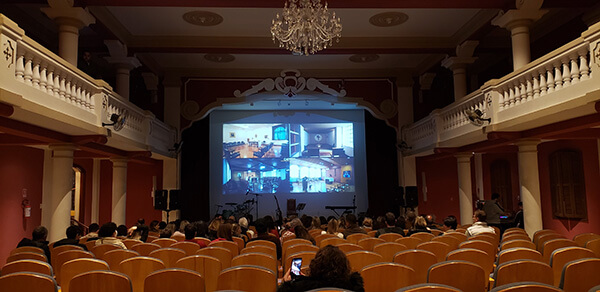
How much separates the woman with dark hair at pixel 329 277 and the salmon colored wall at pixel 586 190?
8.96m

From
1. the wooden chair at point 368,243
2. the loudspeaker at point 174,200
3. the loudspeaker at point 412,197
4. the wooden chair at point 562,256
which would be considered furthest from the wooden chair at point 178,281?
the loudspeaker at point 412,197

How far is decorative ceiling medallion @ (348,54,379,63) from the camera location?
1324 cm

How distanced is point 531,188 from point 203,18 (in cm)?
784

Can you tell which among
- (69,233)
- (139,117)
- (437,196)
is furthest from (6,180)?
(437,196)

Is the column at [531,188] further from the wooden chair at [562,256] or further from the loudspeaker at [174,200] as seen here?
the loudspeaker at [174,200]

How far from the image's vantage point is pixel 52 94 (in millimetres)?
6531

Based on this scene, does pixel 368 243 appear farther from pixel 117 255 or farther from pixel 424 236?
pixel 117 255

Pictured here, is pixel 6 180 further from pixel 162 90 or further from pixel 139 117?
pixel 162 90

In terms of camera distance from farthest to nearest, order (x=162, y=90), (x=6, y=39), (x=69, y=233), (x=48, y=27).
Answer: (x=162, y=90), (x=48, y=27), (x=69, y=233), (x=6, y=39)

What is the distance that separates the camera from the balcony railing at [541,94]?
5945 millimetres

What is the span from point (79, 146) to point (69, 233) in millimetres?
2846

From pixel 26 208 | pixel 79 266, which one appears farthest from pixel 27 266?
pixel 26 208

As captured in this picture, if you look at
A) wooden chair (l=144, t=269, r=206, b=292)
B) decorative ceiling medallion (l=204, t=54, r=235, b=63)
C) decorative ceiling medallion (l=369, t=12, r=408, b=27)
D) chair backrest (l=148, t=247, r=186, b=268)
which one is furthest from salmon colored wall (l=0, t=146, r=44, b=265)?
decorative ceiling medallion (l=369, t=12, r=408, b=27)

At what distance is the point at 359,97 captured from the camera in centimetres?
1431
